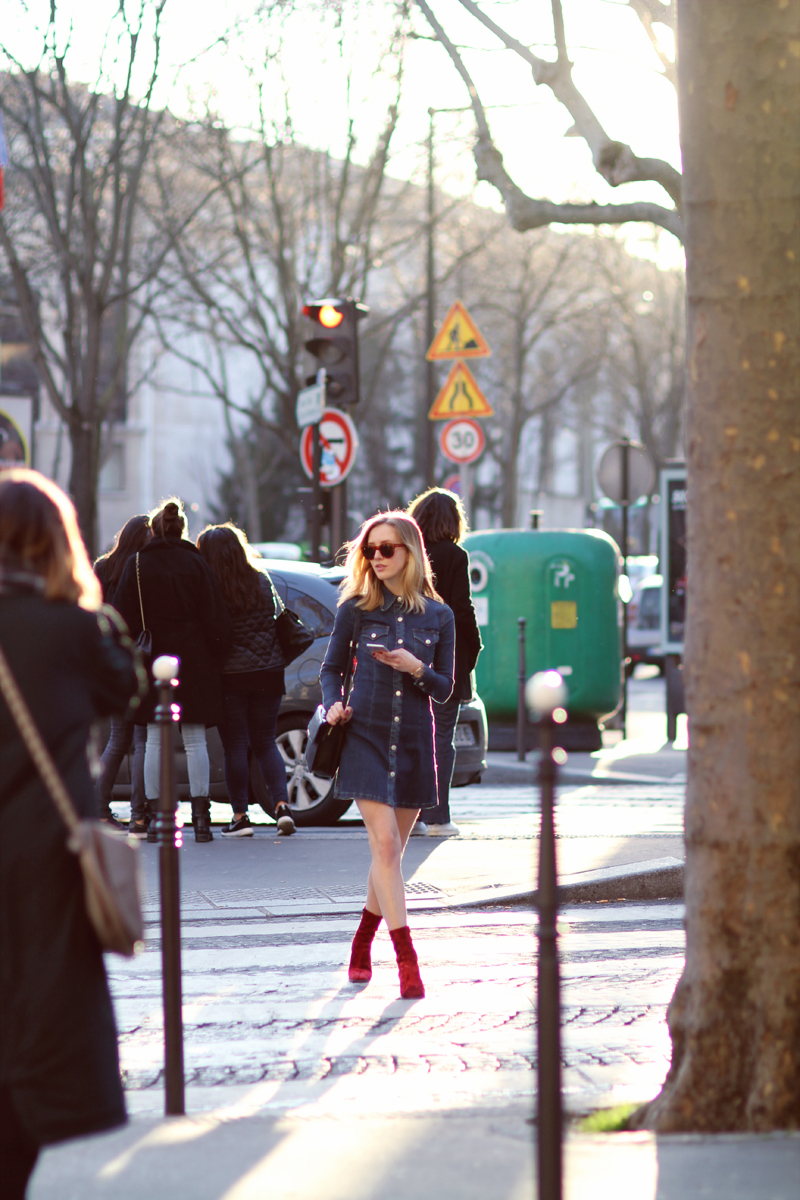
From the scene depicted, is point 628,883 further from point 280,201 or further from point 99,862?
point 280,201

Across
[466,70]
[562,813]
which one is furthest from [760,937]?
[466,70]

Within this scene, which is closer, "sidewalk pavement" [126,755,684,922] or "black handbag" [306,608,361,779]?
"black handbag" [306,608,361,779]

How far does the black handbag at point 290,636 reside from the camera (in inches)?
381

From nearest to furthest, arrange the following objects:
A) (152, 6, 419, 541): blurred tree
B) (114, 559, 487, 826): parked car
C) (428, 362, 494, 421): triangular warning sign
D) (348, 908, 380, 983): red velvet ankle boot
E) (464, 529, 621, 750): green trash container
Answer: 1. (348, 908, 380, 983): red velvet ankle boot
2. (114, 559, 487, 826): parked car
3. (464, 529, 621, 750): green trash container
4. (428, 362, 494, 421): triangular warning sign
5. (152, 6, 419, 541): blurred tree

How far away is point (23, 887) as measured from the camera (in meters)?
3.31

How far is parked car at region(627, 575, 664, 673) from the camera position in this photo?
32125 mm

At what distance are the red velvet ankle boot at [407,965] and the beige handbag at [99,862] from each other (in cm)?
267

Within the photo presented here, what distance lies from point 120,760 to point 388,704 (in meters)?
4.24

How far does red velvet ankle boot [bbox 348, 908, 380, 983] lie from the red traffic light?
8.94 meters

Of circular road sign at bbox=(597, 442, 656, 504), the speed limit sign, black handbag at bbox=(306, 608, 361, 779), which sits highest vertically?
the speed limit sign

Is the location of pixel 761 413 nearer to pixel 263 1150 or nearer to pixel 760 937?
pixel 760 937

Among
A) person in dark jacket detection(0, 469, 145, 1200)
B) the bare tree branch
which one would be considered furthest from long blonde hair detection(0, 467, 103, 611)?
the bare tree branch

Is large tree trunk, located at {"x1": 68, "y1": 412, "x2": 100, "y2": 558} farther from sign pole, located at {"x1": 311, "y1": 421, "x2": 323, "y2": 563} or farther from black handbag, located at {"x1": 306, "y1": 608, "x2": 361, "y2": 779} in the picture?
black handbag, located at {"x1": 306, "y1": 608, "x2": 361, "y2": 779}

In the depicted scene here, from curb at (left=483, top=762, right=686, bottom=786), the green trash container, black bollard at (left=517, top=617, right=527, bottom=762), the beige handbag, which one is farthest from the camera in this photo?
the green trash container
